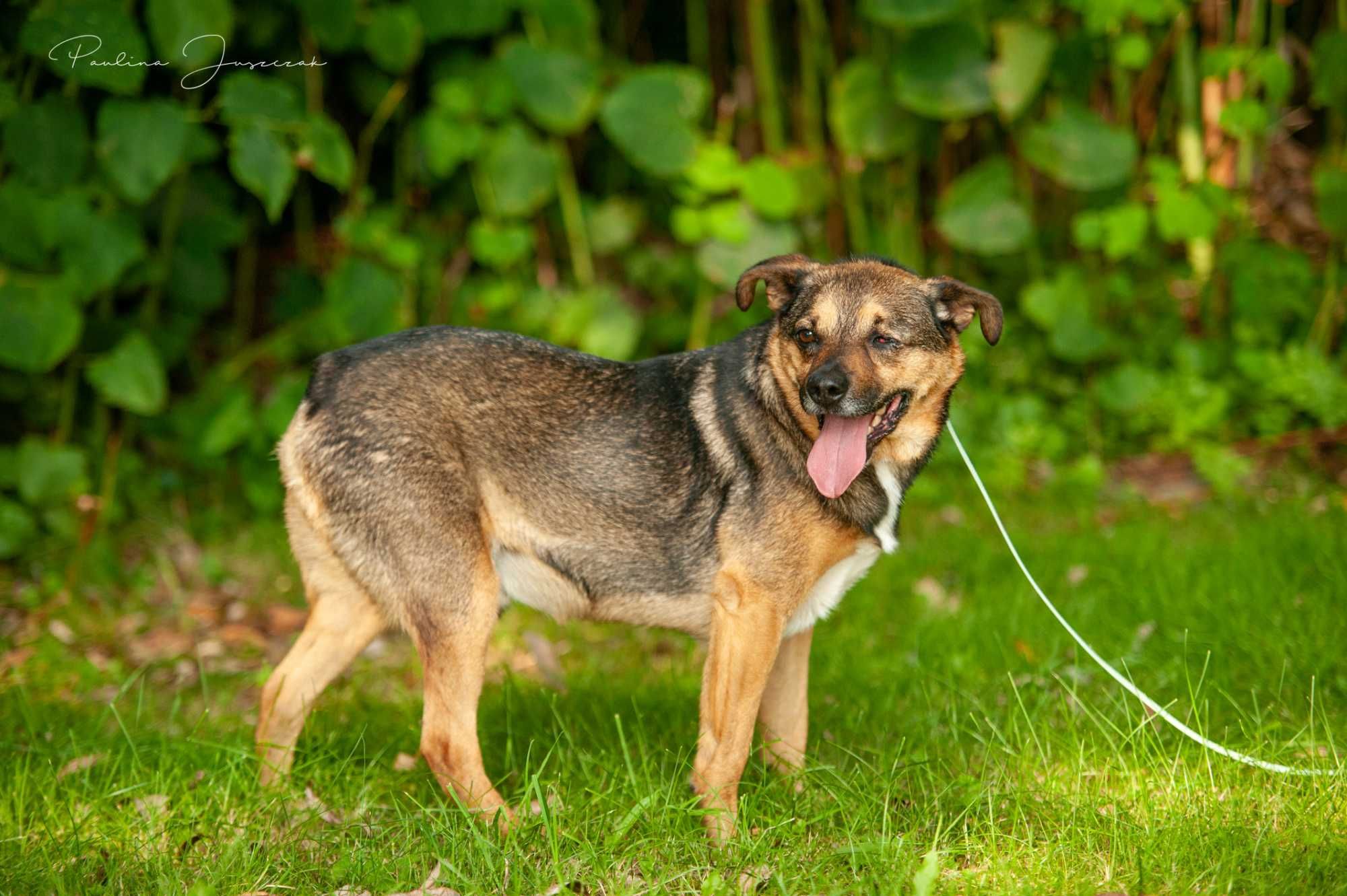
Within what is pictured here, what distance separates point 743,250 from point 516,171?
1323 millimetres

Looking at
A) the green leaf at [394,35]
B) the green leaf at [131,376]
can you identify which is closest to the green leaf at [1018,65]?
the green leaf at [394,35]

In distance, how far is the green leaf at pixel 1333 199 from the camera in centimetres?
677

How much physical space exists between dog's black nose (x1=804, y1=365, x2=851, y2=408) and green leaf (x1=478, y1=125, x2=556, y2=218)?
3.67m

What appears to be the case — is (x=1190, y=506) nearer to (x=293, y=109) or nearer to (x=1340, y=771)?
(x=1340, y=771)

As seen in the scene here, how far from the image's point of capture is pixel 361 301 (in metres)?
6.57

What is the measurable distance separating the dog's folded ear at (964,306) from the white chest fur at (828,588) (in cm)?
76

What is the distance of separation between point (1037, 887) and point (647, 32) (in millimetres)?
6798

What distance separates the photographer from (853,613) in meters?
5.49

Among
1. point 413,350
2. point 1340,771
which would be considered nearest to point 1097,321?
point 1340,771

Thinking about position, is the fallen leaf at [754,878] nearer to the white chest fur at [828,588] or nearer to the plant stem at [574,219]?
the white chest fur at [828,588]

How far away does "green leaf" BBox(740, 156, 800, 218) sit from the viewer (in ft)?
22.3

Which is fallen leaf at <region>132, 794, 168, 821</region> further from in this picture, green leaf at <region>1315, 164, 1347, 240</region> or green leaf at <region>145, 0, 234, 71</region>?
green leaf at <region>1315, 164, 1347, 240</region>

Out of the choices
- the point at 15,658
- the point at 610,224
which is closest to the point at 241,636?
the point at 15,658

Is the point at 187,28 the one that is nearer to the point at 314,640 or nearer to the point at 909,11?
the point at 314,640
